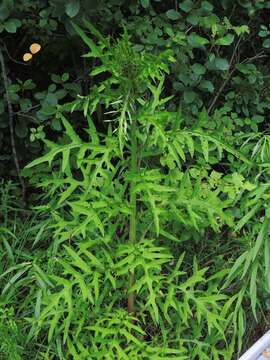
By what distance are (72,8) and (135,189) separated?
37.3 inches

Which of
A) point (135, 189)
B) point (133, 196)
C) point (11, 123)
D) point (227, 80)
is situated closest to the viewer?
point (135, 189)

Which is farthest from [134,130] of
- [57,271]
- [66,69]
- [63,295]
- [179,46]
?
[66,69]

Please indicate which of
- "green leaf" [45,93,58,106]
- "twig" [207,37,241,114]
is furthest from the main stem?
"twig" [207,37,241,114]

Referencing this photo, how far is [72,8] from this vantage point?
2633 mm

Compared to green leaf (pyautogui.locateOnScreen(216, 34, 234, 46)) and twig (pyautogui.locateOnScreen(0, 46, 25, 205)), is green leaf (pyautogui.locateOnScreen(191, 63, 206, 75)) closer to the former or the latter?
green leaf (pyautogui.locateOnScreen(216, 34, 234, 46))

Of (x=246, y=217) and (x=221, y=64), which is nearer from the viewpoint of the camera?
(x=246, y=217)

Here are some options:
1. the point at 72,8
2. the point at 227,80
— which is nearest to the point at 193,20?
the point at 227,80

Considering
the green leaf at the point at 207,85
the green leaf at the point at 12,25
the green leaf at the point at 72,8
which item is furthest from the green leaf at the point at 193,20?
the green leaf at the point at 12,25

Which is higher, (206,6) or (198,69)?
(206,6)

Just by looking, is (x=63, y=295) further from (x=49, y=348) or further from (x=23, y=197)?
(x=23, y=197)

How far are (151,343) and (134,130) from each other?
0.94m

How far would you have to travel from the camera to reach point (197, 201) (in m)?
2.35

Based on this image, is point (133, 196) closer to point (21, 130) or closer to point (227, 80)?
point (21, 130)

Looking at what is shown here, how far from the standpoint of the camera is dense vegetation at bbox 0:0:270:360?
226 cm
